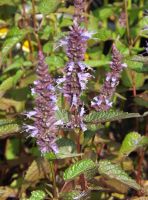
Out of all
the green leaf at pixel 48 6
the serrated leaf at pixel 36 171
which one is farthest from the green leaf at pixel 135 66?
the serrated leaf at pixel 36 171

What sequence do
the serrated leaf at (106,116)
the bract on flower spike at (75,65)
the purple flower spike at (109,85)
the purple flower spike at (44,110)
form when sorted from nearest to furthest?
the purple flower spike at (44,110), the bract on flower spike at (75,65), the serrated leaf at (106,116), the purple flower spike at (109,85)

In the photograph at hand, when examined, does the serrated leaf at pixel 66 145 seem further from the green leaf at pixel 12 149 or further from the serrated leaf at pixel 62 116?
the green leaf at pixel 12 149

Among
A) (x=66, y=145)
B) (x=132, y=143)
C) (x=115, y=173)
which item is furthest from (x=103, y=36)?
(x=115, y=173)

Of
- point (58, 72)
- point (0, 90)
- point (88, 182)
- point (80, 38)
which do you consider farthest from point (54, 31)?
point (80, 38)

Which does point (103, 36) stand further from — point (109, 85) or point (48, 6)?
point (109, 85)

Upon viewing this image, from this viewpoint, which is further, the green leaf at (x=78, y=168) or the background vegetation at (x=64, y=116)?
the background vegetation at (x=64, y=116)

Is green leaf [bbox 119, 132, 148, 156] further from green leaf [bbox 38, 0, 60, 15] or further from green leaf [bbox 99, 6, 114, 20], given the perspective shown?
green leaf [bbox 99, 6, 114, 20]
